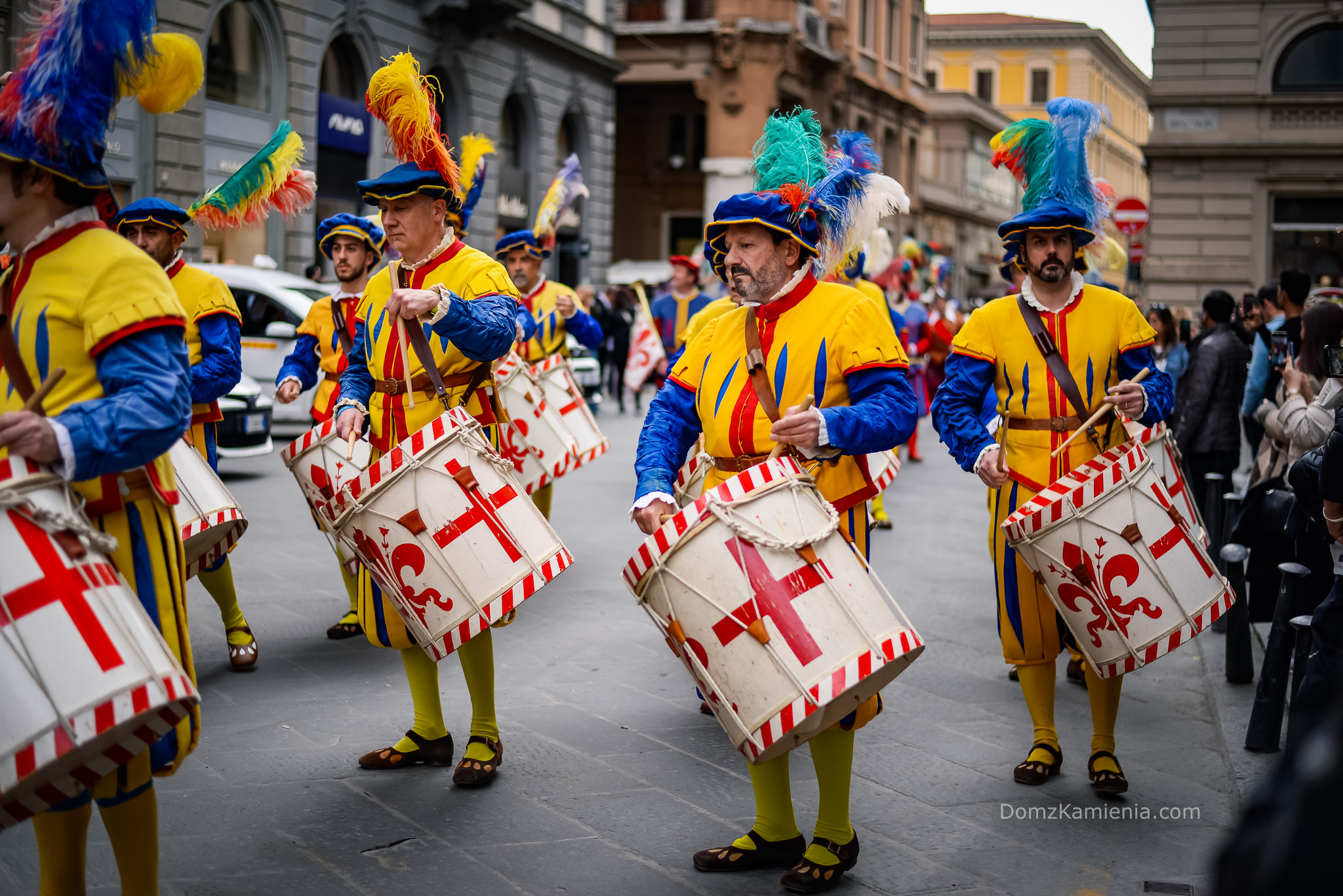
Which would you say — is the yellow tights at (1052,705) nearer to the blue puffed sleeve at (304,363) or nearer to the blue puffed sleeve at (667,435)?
the blue puffed sleeve at (667,435)

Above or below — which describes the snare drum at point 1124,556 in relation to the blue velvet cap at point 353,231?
below

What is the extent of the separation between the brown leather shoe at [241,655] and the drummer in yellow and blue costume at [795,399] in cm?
269

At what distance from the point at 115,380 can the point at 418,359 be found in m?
1.79

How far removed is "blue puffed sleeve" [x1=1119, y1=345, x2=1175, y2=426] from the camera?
477 cm

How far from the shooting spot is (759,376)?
12.6ft

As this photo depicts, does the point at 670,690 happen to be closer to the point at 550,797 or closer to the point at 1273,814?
the point at 550,797

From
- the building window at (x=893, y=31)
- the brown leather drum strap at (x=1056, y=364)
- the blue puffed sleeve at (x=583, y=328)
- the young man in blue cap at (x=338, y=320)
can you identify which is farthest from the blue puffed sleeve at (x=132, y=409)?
the building window at (x=893, y=31)

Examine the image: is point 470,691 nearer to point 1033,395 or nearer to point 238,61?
point 1033,395

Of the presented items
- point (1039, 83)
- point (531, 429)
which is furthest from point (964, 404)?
point (1039, 83)

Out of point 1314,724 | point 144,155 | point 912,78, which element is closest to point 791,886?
point 1314,724

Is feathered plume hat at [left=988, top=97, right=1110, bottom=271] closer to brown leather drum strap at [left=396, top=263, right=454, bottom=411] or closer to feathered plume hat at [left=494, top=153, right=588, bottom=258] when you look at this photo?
brown leather drum strap at [left=396, top=263, right=454, bottom=411]

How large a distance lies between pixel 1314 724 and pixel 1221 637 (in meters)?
6.23

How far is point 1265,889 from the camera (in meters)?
1.20

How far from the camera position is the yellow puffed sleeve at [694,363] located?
13.3 feet
